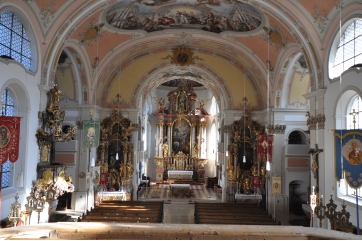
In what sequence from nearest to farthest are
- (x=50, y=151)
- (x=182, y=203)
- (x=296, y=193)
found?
1. (x=50, y=151)
2. (x=296, y=193)
3. (x=182, y=203)

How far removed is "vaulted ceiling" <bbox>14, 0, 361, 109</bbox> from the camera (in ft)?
40.7

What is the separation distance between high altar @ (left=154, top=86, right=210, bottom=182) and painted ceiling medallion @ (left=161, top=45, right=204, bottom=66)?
11.7m

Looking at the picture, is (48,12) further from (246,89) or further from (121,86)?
(246,89)

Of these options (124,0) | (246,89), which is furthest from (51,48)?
(246,89)

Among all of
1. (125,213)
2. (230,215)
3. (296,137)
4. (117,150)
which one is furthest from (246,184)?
(125,213)

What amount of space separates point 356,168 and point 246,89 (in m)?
12.5

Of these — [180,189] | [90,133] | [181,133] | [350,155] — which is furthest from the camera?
[181,133]

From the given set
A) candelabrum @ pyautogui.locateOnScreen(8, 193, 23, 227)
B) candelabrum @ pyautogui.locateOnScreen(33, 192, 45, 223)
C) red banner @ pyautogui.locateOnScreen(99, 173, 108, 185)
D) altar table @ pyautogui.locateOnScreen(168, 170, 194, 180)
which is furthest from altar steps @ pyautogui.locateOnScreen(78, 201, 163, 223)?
altar table @ pyautogui.locateOnScreen(168, 170, 194, 180)

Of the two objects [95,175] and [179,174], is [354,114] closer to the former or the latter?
[95,175]

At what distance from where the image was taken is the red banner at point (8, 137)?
8906 mm

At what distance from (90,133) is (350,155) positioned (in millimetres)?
10730

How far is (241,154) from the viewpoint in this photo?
21078mm

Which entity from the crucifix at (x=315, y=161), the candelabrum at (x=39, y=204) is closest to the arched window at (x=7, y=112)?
the candelabrum at (x=39, y=204)

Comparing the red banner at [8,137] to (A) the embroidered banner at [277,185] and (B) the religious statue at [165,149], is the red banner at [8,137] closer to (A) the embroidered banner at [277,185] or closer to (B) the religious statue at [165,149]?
(A) the embroidered banner at [277,185]
